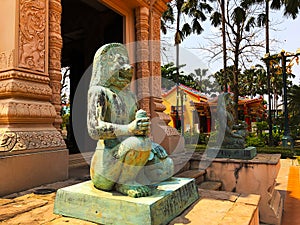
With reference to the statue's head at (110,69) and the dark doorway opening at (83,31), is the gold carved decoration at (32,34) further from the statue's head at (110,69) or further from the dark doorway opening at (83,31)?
the dark doorway opening at (83,31)

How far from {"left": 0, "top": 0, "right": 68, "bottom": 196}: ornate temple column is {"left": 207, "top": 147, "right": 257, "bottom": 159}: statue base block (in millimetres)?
2799

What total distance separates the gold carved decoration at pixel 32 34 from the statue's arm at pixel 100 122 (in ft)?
6.09

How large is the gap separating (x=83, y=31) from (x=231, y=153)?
22.3ft

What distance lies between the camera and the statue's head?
6.35 feet

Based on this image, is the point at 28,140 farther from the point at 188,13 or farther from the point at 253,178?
the point at 188,13

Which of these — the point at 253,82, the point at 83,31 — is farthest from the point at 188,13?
the point at 253,82

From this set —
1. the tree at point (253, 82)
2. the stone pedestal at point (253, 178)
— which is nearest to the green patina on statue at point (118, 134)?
the stone pedestal at point (253, 178)

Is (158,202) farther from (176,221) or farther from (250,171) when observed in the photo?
(250,171)

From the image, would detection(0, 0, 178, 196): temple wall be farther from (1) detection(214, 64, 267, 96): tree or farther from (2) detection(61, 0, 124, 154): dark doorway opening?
(1) detection(214, 64, 267, 96): tree

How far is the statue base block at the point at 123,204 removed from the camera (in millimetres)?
1625

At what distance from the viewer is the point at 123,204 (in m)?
1.68

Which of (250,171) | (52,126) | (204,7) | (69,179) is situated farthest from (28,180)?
(204,7)

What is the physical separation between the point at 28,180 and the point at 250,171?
3.48m

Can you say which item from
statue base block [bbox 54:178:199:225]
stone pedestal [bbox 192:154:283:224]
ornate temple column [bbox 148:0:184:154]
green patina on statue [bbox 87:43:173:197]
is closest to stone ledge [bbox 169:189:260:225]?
statue base block [bbox 54:178:199:225]
